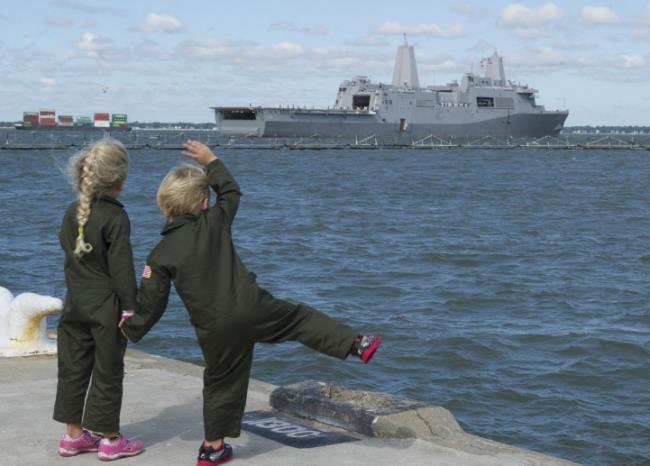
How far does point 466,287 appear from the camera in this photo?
16156 mm

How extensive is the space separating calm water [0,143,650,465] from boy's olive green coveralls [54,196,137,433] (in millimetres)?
4560

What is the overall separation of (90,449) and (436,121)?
103m

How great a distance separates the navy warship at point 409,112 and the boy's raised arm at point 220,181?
95634 mm

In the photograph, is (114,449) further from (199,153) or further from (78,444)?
(199,153)

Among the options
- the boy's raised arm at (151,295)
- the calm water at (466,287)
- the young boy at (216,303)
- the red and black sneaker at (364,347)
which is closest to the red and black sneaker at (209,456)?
the young boy at (216,303)

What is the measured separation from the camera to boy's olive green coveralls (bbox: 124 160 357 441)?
14.2ft

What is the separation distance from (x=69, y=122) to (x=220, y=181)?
179m

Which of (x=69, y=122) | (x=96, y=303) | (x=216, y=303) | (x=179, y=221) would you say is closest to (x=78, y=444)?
(x=96, y=303)

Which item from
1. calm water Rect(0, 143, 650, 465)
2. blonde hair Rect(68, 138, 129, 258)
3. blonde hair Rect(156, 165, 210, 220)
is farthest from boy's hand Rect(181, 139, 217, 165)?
calm water Rect(0, 143, 650, 465)

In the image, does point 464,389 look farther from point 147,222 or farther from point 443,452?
point 147,222

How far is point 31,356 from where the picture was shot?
6930 mm

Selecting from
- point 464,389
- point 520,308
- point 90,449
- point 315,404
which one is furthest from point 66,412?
point 520,308

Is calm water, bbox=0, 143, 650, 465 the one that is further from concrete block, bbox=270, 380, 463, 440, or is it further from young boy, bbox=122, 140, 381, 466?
young boy, bbox=122, 140, 381, 466

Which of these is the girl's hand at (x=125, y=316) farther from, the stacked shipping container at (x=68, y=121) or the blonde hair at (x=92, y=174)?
the stacked shipping container at (x=68, y=121)
